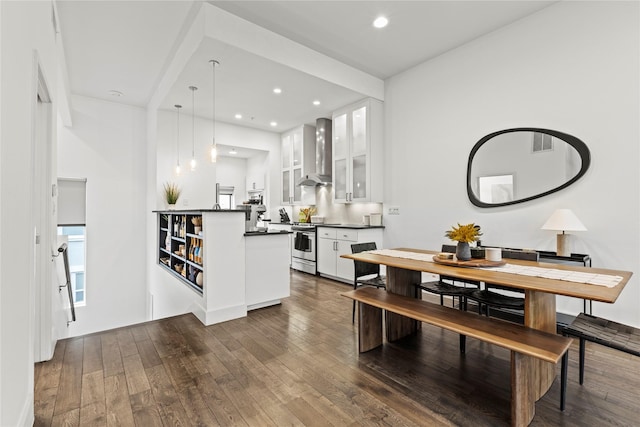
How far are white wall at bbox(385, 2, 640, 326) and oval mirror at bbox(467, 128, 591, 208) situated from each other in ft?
0.29

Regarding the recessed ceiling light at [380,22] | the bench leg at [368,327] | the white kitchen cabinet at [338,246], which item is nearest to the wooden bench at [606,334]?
the bench leg at [368,327]

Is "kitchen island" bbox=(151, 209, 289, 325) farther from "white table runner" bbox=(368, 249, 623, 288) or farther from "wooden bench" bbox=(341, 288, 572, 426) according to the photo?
"white table runner" bbox=(368, 249, 623, 288)

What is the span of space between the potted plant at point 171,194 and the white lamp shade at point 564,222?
5.36 meters

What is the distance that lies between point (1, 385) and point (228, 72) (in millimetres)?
3652

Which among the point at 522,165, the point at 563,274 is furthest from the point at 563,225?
the point at 563,274

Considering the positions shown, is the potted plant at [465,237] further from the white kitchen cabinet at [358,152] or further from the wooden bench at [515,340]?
the white kitchen cabinet at [358,152]

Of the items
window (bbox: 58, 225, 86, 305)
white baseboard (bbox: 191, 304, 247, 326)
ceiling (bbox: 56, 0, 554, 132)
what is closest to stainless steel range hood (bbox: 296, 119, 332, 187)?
ceiling (bbox: 56, 0, 554, 132)

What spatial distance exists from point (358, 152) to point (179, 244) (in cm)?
318

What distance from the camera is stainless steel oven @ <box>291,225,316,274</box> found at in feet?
18.3

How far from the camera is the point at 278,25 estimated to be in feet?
11.5

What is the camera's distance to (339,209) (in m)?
6.11

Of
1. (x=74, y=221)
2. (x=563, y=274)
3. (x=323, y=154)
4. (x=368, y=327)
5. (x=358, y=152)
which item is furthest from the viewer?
(x=323, y=154)

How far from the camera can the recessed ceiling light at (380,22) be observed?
343 cm

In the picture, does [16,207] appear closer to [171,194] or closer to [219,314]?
[219,314]
